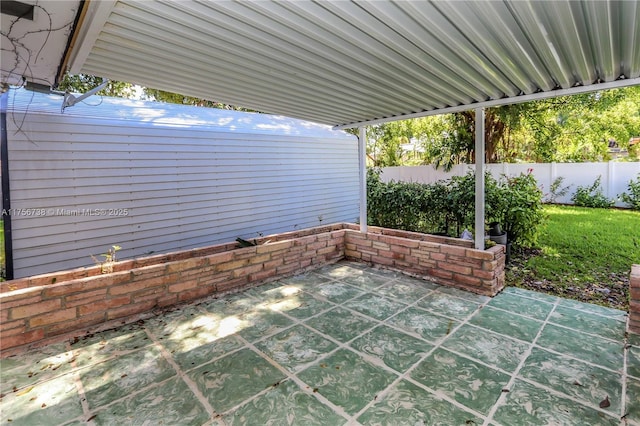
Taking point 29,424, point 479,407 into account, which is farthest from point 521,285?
point 29,424

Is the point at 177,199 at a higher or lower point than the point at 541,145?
lower

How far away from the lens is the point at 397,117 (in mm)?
4910

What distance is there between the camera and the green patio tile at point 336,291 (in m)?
4.12

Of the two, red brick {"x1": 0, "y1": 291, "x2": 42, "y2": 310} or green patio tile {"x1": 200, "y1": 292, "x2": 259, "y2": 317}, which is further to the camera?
green patio tile {"x1": 200, "y1": 292, "x2": 259, "y2": 317}

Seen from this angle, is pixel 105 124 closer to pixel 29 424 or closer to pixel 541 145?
pixel 29 424

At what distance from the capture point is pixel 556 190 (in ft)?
37.5

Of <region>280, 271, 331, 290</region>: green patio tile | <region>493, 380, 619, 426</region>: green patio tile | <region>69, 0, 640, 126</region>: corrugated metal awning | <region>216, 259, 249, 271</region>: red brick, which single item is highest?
<region>69, 0, 640, 126</region>: corrugated metal awning

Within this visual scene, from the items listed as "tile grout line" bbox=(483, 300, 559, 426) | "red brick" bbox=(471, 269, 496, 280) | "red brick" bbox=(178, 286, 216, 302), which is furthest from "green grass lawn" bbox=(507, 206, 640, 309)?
"red brick" bbox=(178, 286, 216, 302)

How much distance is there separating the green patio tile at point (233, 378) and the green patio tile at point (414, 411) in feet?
2.59

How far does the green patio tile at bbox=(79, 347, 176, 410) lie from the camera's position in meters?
2.37

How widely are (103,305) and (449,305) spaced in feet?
12.7

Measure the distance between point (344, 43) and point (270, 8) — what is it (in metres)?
0.70

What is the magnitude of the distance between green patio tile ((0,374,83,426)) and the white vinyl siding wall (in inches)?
93.8

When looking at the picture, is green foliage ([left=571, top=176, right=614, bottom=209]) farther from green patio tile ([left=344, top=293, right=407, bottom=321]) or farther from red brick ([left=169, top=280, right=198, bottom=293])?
red brick ([left=169, top=280, right=198, bottom=293])
